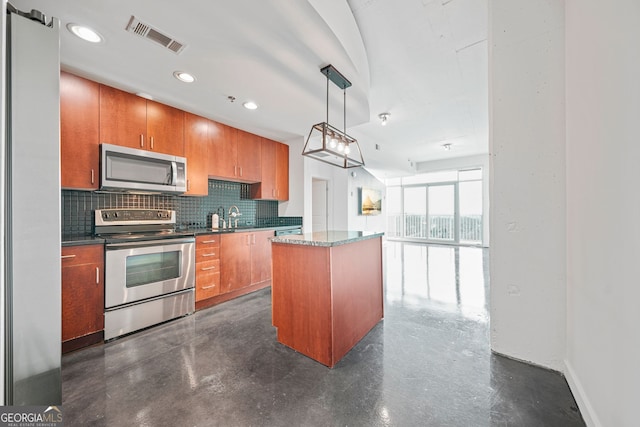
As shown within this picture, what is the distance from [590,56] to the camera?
1276 millimetres

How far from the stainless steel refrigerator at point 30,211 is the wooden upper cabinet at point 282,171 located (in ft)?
10.9

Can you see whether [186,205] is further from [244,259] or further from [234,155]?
[244,259]

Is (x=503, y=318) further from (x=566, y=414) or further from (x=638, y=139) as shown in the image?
(x=638, y=139)

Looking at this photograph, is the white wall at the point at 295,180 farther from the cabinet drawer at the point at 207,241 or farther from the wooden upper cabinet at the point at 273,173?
the cabinet drawer at the point at 207,241

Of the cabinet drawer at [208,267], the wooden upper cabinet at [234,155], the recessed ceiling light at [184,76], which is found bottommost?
the cabinet drawer at [208,267]

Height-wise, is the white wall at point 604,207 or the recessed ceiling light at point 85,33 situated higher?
the recessed ceiling light at point 85,33

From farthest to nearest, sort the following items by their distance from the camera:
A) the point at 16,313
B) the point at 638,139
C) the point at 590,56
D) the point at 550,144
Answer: the point at 550,144
the point at 590,56
the point at 16,313
the point at 638,139

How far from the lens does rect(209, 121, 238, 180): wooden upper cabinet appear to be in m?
3.45

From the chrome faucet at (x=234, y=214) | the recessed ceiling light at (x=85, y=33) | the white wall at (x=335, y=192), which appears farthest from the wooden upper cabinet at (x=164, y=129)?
the white wall at (x=335, y=192)

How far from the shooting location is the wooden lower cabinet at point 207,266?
9.75ft

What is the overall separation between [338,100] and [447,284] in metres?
3.16

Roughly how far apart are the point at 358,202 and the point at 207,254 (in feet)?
17.6

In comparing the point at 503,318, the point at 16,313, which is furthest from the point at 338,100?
the point at 16,313

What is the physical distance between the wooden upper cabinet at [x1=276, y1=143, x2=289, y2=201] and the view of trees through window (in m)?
6.01
